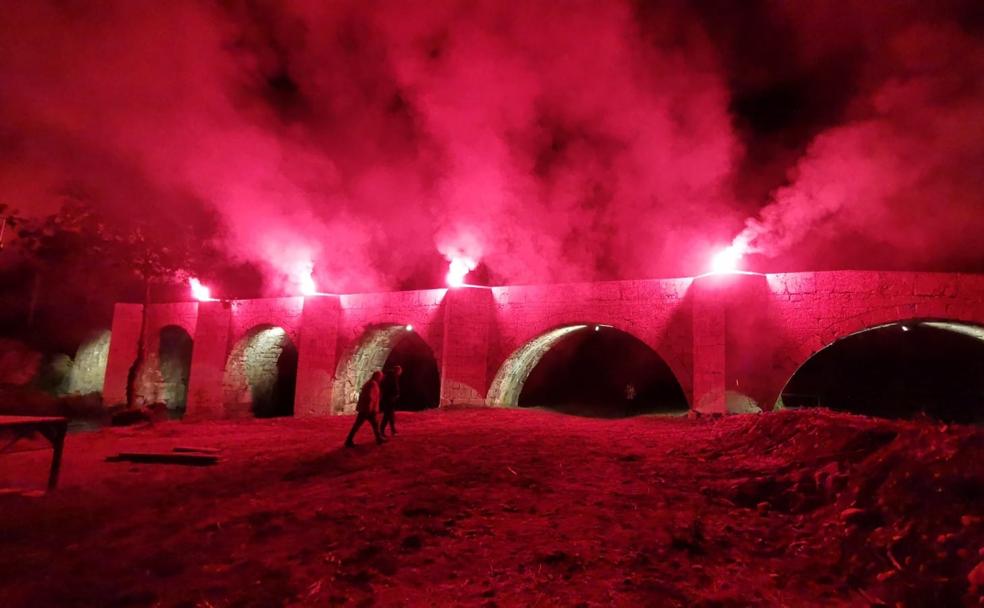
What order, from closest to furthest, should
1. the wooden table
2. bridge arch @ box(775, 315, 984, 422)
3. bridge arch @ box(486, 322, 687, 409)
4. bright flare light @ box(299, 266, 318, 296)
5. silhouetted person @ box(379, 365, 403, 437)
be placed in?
the wooden table
silhouetted person @ box(379, 365, 403, 437)
bridge arch @ box(775, 315, 984, 422)
bridge arch @ box(486, 322, 687, 409)
bright flare light @ box(299, 266, 318, 296)

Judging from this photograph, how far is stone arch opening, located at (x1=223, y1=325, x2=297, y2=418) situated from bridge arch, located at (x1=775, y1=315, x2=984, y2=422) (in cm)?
1874

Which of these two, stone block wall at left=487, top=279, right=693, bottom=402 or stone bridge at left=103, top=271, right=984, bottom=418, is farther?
Answer: stone block wall at left=487, top=279, right=693, bottom=402

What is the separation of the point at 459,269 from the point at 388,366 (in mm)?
6088

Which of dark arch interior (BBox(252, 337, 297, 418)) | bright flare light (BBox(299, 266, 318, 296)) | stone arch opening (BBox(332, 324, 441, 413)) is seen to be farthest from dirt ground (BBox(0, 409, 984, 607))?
dark arch interior (BBox(252, 337, 297, 418))

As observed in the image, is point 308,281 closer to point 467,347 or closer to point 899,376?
point 467,347

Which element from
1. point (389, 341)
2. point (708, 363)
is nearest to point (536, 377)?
point (389, 341)

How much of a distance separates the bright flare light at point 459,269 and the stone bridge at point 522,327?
0.64 meters

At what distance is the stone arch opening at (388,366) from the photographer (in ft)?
56.5

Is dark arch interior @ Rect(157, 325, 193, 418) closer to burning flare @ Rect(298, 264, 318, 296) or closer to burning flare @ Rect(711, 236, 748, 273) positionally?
burning flare @ Rect(298, 264, 318, 296)

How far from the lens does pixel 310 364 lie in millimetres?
17109

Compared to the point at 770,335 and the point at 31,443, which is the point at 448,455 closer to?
the point at 770,335

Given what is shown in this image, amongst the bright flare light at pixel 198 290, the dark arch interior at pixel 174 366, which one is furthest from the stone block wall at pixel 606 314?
the dark arch interior at pixel 174 366

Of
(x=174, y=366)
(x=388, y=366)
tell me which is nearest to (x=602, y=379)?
(x=388, y=366)

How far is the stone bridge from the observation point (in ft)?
34.0
